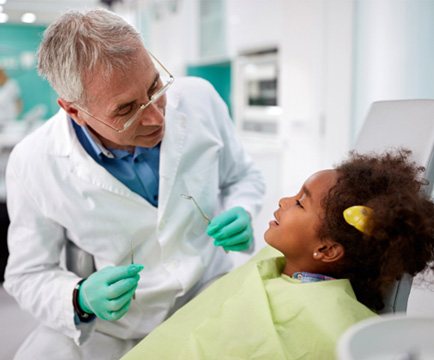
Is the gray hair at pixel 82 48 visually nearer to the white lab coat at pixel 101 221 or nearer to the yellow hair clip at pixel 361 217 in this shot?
the white lab coat at pixel 101 221

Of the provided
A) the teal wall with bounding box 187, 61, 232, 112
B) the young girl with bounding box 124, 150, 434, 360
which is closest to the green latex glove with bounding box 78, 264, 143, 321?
the young girl with bounding box 124, 150, 434, 360

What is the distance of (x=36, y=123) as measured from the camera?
473cm

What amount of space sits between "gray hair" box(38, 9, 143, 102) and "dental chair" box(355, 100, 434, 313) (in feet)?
2.07

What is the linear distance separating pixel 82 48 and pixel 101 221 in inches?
17.7

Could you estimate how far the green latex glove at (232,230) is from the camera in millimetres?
1307

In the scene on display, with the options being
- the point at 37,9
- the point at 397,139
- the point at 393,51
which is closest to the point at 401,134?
the point at 397,139

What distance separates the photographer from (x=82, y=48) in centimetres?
114

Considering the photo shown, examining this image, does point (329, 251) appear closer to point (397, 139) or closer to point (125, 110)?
point (397, 139)

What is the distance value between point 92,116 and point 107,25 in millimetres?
219

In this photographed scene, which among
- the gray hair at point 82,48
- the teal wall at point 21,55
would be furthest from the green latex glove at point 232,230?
the teal wall at point 21,55

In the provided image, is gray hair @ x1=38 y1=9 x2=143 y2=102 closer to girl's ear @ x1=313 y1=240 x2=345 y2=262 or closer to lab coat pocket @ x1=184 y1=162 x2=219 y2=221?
lab coat pocket @ x1=184 y1=162 x2=219 y2=221

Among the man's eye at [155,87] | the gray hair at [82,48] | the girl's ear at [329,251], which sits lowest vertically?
the girl's ear at [329,251]

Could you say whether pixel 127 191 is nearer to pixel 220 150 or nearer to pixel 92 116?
pixel 92 116

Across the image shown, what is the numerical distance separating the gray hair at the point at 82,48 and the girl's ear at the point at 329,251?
0.60 metres
